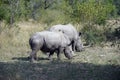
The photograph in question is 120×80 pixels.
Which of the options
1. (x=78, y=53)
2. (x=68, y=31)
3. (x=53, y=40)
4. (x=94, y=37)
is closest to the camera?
(x=53, y=40)

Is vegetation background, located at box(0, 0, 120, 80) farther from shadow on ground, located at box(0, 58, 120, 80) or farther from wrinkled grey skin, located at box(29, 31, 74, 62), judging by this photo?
wrinkled grey skin, located at box(29, 31, 74, 62)

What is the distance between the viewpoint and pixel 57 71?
11.7 m

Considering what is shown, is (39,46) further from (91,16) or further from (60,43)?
(91,16)

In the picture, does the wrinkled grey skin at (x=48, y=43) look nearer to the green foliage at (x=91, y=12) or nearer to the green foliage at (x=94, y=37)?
the green foliage at (x=94, y=37)

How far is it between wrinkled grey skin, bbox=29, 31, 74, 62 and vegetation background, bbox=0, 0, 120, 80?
1.32ft

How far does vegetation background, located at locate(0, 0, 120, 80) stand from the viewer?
1112 centimetres

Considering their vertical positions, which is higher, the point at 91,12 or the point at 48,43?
the point at 91,12

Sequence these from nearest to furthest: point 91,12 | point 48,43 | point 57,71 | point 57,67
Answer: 1. point 57,71
2. point 57,67
3. point 48,43
4. point 91,12

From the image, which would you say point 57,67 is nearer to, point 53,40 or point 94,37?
point 53,40

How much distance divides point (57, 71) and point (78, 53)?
6.21 meters

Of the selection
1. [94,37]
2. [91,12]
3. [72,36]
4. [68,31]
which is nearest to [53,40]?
[68,31]

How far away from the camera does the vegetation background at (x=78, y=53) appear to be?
438 inches

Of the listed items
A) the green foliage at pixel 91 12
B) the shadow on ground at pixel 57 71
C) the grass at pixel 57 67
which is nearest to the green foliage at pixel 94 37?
the green foliage at pixel 91 12

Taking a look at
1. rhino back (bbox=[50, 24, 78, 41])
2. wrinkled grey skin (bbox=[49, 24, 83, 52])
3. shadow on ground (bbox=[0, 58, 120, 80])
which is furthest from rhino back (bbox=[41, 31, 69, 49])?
wrinkled grey skin (bbox=[49, 24, 83, 52])
